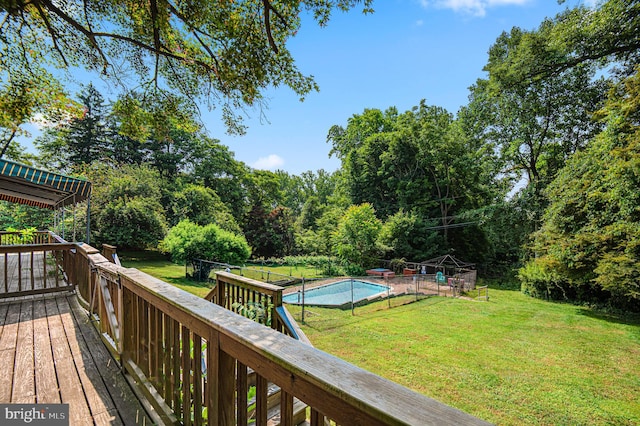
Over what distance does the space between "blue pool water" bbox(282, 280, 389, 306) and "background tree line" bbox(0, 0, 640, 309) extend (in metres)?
3.55

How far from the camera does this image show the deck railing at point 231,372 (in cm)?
65

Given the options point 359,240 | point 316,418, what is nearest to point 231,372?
point 316,418

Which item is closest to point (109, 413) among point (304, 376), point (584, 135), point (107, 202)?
point (304, 376)

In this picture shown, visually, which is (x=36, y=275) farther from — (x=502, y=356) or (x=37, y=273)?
(x=502, y=356)

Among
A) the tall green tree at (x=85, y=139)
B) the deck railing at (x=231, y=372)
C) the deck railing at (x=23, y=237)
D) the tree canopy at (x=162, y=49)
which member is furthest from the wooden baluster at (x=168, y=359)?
the tall green tree at (x=85, y=139)

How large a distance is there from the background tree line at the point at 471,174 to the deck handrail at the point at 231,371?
5.94 m

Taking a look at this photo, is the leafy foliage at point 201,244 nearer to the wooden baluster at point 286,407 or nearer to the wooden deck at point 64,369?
the wooden deck at point 64,369

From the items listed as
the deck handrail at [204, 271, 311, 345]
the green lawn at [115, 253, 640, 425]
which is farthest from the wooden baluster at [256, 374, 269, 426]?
the green lawn at [115, 253, 640, 425]

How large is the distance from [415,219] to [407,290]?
7563mm

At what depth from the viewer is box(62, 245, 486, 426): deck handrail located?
2.12 feet

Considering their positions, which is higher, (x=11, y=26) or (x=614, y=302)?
(x=11, y=26)

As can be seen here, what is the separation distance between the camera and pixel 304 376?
771mm

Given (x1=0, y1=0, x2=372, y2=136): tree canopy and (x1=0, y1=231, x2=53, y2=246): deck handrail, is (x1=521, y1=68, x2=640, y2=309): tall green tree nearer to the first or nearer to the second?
(x1=0, y1=0, x2=372, y2=136): tree canopy

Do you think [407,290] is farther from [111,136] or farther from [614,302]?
[111,136]
